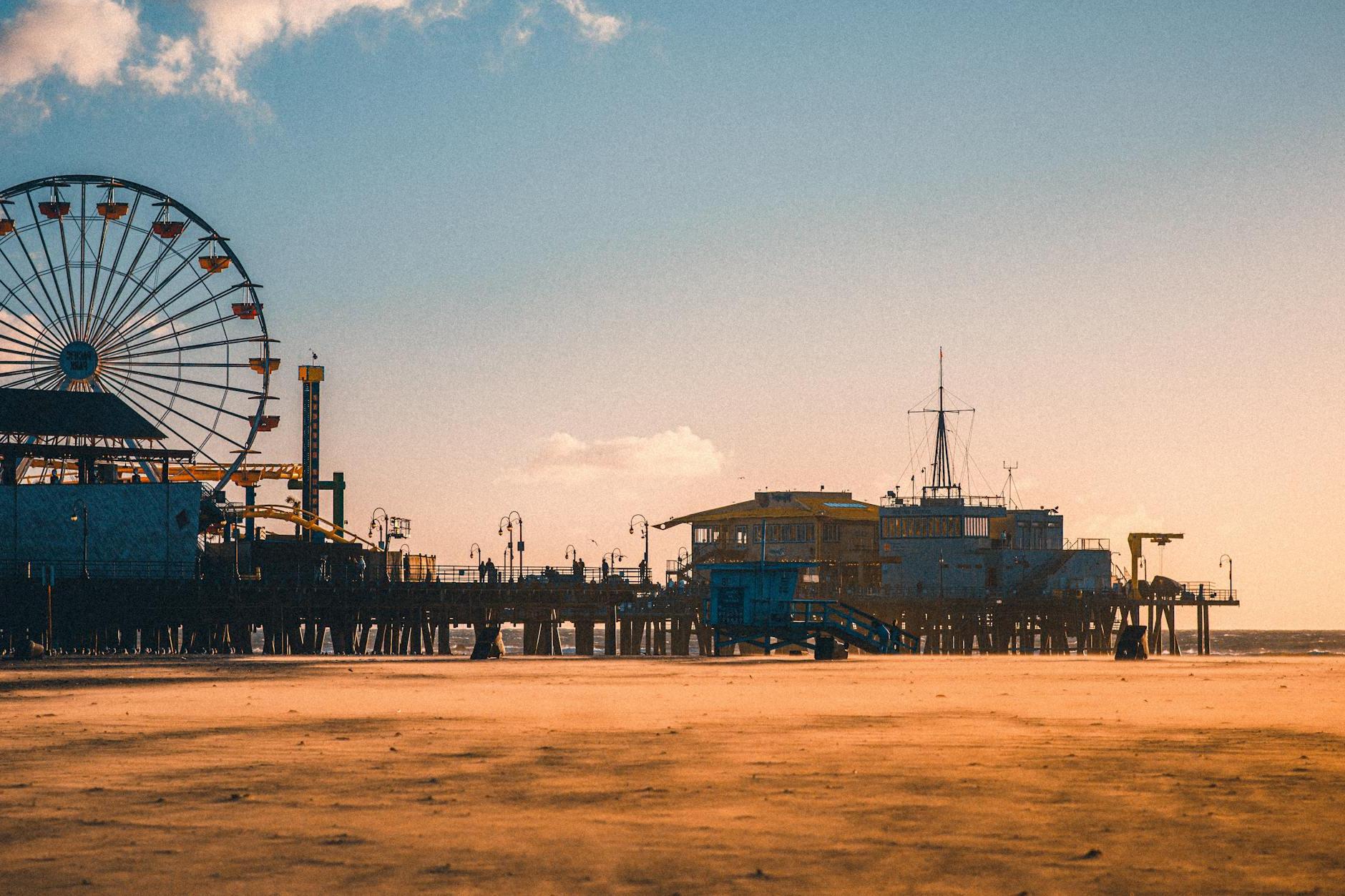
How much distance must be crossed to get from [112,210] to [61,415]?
446 inches

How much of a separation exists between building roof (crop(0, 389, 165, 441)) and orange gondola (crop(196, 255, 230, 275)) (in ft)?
26.8

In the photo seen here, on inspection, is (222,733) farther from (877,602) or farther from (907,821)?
(877,602)

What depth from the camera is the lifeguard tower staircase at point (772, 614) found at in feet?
167

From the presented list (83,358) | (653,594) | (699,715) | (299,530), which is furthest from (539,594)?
(699,715)

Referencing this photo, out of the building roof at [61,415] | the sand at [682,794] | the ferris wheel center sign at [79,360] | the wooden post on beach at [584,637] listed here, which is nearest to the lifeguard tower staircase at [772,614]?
the wooden post on beach at [584,637]

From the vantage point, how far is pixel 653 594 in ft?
281

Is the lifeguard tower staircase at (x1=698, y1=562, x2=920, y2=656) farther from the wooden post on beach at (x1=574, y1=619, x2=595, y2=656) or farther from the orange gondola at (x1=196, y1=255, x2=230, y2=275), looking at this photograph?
the orange gondola at (x1=196, y1=255, x2=230, y2=275)

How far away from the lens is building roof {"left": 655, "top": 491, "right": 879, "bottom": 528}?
102938 mm

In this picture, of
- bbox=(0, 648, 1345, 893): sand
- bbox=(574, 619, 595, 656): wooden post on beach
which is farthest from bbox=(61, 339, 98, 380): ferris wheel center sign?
bbox=(0, 648, 1345, 893): sand

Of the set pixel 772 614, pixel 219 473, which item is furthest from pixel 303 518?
pixel 772 614

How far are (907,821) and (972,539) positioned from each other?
89548mm

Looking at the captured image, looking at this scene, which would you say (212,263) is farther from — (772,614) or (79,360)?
(772,614)

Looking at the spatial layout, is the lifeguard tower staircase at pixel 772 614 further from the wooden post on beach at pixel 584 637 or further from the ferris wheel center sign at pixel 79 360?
the ferris wheel center sign at pixel 79 360

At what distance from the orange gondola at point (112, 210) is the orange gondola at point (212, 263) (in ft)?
14.4
